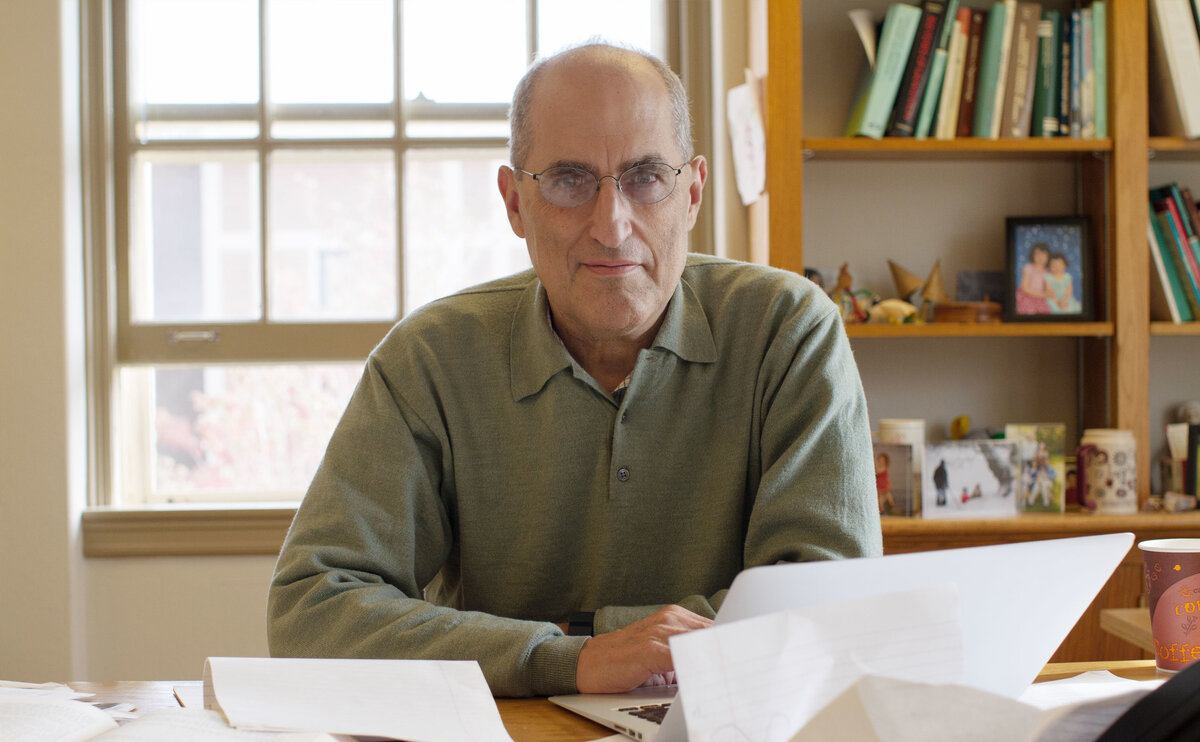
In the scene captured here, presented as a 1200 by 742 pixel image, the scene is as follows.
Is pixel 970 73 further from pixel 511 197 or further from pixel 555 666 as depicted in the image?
pixel 555 666

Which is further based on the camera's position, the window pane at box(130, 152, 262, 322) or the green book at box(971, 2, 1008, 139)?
the window pane at box(130, 152, 262, 322)

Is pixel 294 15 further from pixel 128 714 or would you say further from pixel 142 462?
pixel 128 714

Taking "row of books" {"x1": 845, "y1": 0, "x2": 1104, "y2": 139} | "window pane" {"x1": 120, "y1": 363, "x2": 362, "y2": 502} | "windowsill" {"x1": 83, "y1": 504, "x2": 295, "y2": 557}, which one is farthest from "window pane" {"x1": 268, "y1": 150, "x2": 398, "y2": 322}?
→ "row of books" {"x1": 845, "y1": 0, "x2": 1104, "y2": 139}

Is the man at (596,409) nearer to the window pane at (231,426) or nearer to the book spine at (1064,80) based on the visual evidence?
the book spine at (1064,80)

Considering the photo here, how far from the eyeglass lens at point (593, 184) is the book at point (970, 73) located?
50.4 inches

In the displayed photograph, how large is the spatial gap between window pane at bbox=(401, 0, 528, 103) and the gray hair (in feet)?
4.38

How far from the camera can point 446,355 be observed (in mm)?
1336

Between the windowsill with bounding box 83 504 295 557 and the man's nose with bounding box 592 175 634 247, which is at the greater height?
the man's nose with bounding box 592 175 634 247

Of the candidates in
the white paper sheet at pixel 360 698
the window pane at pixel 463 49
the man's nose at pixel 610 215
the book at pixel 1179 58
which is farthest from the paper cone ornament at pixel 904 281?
the white paper sheet at pixel 360 698

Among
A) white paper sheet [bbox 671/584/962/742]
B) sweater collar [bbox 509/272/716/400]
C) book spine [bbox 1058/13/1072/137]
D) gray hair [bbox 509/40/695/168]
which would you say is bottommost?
white paper sheet [bbox 671/584/962/742]

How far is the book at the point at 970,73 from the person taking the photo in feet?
7.37

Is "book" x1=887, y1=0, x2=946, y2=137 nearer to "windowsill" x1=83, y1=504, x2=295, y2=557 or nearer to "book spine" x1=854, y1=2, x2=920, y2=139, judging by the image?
"book spine" x1=854, y1=2, x2=920, y2=139

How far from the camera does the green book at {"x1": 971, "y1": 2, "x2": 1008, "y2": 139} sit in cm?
223

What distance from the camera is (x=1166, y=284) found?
2258 mm
